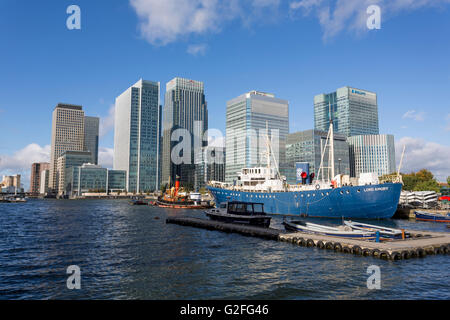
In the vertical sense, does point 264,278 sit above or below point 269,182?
below

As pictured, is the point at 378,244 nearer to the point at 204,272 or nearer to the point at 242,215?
the point at 204,272

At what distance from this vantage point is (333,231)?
34.4 m

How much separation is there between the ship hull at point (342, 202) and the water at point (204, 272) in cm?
2974

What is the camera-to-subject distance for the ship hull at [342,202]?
2263 inches

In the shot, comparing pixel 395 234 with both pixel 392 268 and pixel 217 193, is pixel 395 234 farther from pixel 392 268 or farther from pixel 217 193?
pixel 217 193

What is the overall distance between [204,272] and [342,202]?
44.4 m

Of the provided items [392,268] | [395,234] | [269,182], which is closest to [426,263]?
[392,268]

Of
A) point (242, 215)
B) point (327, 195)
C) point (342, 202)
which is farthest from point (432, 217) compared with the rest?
point (242, 215)

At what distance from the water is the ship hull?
1171 inches

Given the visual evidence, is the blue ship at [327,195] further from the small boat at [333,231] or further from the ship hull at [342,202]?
the small boat at [333,231]

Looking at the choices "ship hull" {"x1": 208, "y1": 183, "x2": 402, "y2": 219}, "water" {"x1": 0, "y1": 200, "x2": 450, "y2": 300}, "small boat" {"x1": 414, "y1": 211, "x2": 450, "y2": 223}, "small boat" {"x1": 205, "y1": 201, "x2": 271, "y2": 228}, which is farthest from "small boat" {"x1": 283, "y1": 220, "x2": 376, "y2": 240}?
"small boat" {"x1": 414, "y1": 211, "x2": 450, "y2": 223}

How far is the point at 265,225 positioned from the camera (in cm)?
4591

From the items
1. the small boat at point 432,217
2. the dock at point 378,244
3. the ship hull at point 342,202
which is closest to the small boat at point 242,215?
the dock at point 378,244

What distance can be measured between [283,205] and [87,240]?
46.8 metres
